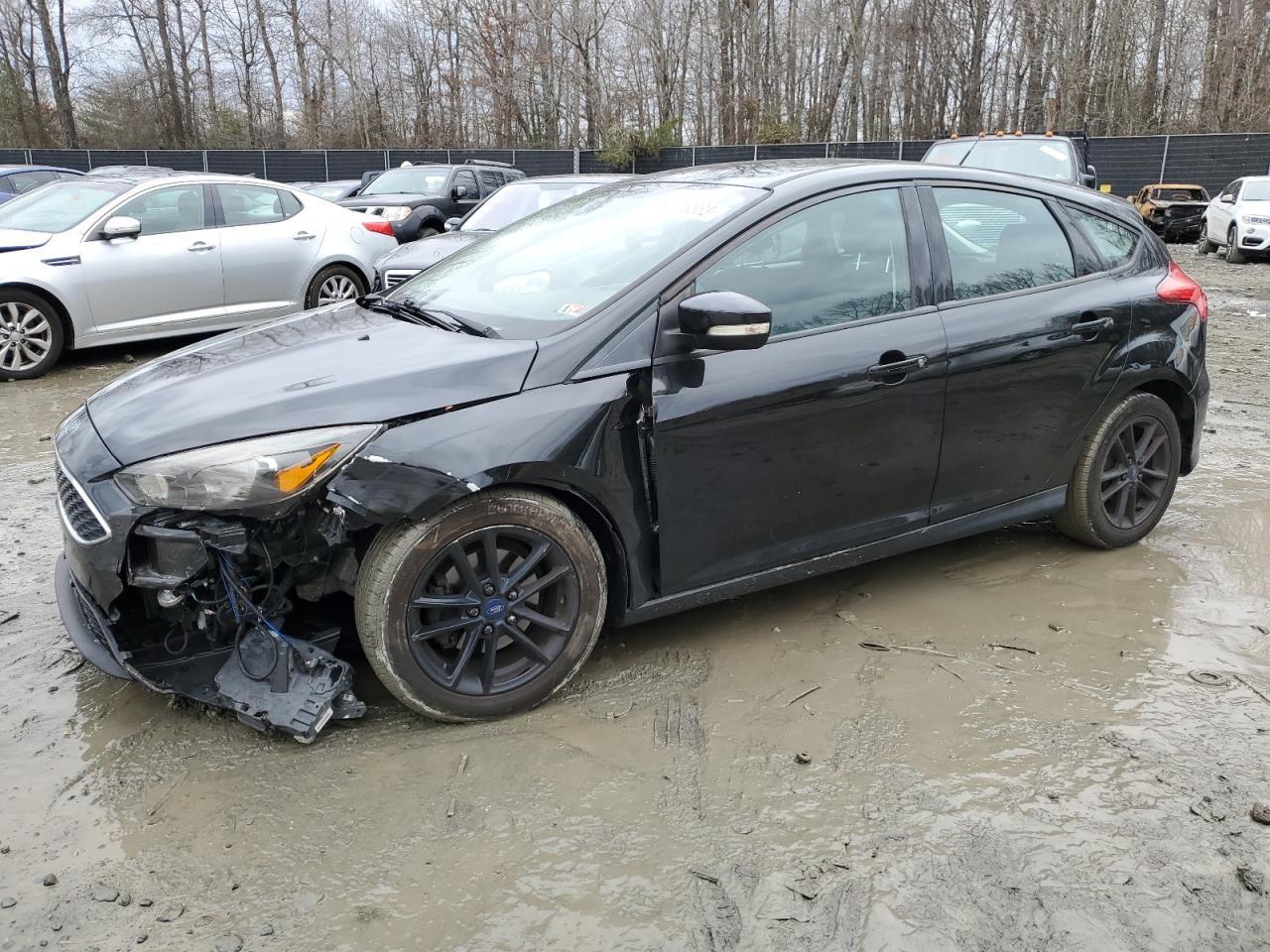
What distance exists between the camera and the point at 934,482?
3.79 metres

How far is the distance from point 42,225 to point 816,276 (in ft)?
23.4

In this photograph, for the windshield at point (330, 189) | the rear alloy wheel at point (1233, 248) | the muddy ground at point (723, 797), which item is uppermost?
the windshield at point (330, 189)

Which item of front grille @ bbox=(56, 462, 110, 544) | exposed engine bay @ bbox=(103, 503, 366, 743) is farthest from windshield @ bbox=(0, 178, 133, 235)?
exposed engine bay @ bbox=(103, 503, 366, 743)

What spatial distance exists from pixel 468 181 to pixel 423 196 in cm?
125

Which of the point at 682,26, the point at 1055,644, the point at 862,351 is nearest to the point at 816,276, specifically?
the point at 862,351

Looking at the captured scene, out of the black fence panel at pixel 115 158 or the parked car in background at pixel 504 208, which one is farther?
the black fence panel at pixel 115 158

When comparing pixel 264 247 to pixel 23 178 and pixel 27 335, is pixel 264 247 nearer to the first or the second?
pixel 27 335

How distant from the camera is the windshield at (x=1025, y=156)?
1212 cm

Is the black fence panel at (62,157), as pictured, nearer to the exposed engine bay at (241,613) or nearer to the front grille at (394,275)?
the front grille at (394,275)

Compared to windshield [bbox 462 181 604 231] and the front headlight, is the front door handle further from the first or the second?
windshield [bbox 462 181 604 231]

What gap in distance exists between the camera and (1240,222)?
17.2 metres

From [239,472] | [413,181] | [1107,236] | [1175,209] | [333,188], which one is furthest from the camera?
[1175,209]

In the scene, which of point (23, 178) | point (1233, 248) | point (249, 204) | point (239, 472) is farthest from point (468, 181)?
point (239, 472)

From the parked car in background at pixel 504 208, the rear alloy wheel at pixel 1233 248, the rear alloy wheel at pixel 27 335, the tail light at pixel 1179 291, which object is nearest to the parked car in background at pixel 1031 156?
the parked car in background at pixel 504 208
